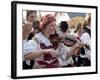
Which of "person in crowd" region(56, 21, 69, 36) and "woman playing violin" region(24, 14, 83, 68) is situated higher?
"person in crowd" region(56, 21, 69, 36)

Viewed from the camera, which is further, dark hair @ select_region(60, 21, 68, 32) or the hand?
dark hair @ select_region(60, 21, 68, 32)

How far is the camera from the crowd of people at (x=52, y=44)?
1762 mm

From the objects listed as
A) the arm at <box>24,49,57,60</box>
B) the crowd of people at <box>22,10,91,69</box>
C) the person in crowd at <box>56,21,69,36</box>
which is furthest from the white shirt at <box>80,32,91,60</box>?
the arm at <box>24,49,57,60</box>

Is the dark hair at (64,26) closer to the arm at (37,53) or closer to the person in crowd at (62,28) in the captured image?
the person in crowd at (62,28)

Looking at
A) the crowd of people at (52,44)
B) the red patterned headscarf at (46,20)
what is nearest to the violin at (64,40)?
the crowd of people at (52,44)

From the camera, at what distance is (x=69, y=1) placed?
1899mm

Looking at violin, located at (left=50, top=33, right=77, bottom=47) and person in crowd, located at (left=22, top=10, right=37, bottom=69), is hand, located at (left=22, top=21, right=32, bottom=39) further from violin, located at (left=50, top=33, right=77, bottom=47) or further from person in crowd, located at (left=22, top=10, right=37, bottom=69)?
violin, located at (left=50, top=33, right=77, bottom=47)

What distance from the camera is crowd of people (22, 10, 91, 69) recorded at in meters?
1.76

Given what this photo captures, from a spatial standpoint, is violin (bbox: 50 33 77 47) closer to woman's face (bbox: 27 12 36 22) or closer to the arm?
the arm

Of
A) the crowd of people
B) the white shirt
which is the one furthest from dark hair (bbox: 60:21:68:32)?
the white shirt

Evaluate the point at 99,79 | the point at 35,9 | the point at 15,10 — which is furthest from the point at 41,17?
the point at 99,79

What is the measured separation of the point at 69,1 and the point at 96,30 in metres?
0.33

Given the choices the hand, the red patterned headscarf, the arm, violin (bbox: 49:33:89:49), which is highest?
the red patterned headscarf

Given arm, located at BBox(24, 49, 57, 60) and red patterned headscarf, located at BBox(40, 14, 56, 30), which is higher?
red patterned headscarf, located at BBox(40, 14, 56, 30)
